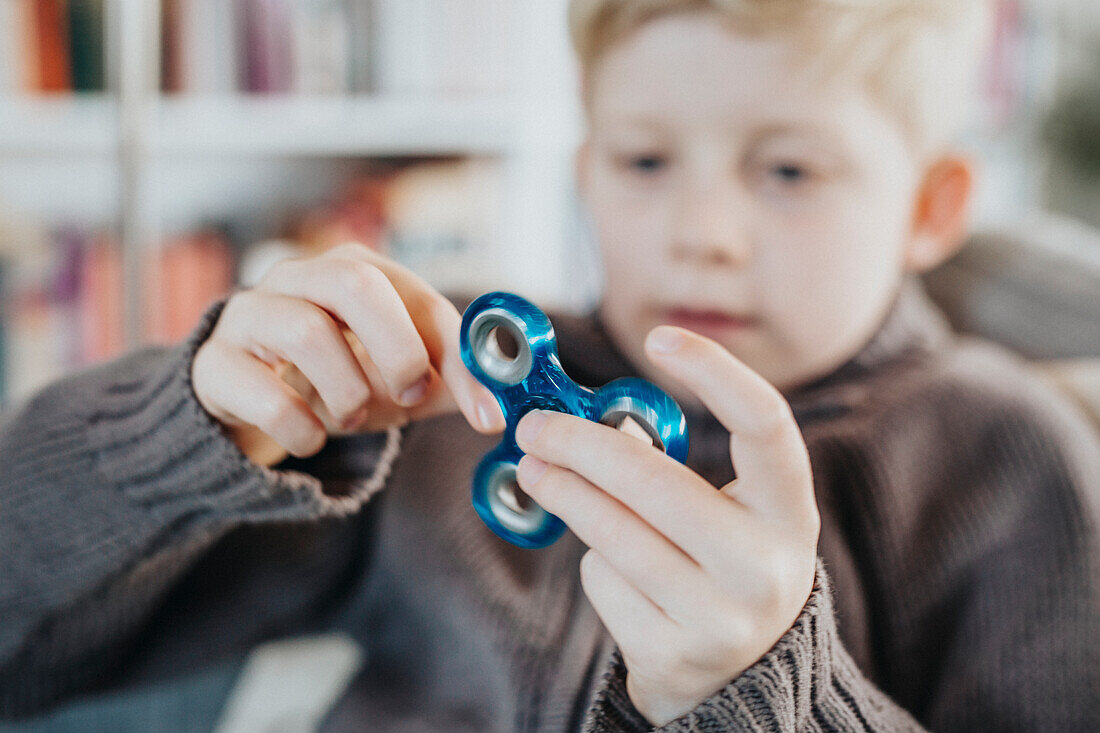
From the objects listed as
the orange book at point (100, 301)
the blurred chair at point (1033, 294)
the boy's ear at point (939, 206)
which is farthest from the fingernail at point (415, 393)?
the orange book at point (100, 301)

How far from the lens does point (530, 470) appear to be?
0.71 feet

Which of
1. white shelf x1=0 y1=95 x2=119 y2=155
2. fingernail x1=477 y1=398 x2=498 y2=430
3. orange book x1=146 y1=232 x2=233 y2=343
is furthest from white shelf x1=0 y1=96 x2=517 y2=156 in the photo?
fingernail x1=477 y1=398 x2=498 y2=430

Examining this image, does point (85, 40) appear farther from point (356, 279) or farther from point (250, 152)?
point (356, 279)

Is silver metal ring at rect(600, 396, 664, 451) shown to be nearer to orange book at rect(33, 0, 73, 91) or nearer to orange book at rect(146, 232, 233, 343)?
orange book at rect(146, 232, 233, 343)

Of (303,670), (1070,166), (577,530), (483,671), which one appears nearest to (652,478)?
(577,530)

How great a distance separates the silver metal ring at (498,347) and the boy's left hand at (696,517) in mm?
13

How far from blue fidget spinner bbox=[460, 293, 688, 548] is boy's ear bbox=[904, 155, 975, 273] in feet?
0.99

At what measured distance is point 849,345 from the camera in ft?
1.41

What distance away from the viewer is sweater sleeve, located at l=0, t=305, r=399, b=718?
28 centimetres

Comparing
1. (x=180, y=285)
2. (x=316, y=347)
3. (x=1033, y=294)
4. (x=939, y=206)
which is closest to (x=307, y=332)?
(x=316, y=347)

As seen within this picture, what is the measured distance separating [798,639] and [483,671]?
20 cm

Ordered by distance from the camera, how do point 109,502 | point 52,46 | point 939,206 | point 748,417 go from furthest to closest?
point 52,46
point 939,206
point 109,502
point 748,417

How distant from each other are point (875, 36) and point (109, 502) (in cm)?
37

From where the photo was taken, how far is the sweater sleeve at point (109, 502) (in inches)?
11.1
